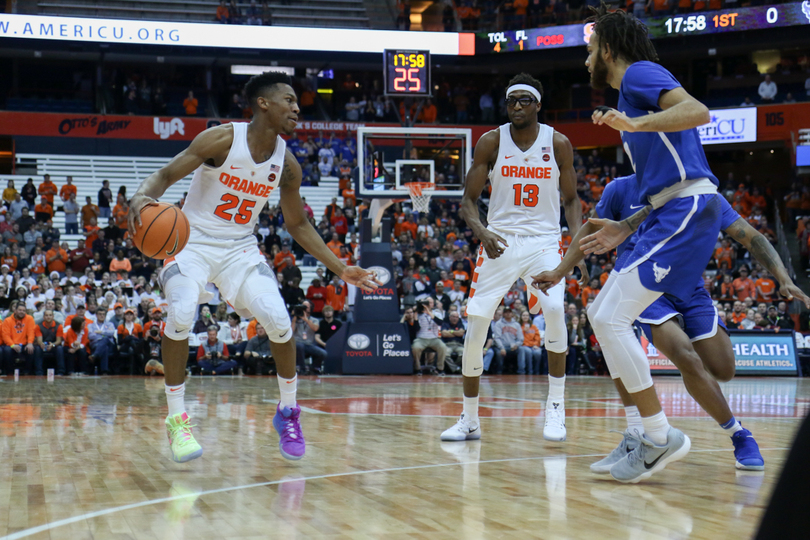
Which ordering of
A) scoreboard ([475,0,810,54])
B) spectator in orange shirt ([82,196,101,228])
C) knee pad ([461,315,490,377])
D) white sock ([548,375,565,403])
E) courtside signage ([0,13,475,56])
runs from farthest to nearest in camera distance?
scoreboard ([475,0,810,54])
courtside signage ([0,13,475,56])
spectator in orange shirt ([82,196,101,228])
knee pad ([461,315,490,377])
white sock ([548,375,565,403])

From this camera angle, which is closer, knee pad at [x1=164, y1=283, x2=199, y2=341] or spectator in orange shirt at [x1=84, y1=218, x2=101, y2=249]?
knee pad at [x1=164, y1=283, x2=199, y2=341]

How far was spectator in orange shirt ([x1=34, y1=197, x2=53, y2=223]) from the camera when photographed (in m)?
20.5

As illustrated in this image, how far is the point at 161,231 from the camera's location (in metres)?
4.53

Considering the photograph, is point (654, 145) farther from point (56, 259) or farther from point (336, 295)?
point (56, 259)

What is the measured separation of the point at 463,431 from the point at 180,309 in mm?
2048

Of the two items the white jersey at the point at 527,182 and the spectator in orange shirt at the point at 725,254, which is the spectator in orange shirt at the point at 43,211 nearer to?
the spectator in orange shirt at the point at 725,254

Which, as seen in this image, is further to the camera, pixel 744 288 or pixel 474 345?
pixel 744 288

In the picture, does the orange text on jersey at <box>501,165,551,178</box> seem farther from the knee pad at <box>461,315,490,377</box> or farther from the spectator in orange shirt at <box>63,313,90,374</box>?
the spectator in orange shirt at <box>63,313,90,374</box>

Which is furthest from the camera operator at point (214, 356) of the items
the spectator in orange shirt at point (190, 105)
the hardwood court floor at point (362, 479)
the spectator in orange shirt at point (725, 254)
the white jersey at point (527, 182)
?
the spectator in orange shirt at point (190, 105)

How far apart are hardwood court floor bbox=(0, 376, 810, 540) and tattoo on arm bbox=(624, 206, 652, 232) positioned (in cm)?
122

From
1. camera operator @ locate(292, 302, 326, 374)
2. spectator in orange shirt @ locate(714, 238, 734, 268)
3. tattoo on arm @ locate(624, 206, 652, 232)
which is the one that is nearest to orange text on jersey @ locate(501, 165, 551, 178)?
tattoo on arm @ locate(624, 206, 652, 232)

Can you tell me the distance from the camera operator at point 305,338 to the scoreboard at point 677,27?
46.2 feet

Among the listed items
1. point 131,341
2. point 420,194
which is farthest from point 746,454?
point 131,341

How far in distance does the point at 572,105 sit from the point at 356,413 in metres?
25.9
